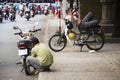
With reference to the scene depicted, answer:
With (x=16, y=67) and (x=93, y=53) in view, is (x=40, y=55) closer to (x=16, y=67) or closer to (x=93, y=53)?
(x=16, y=67)

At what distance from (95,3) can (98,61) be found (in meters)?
15.6

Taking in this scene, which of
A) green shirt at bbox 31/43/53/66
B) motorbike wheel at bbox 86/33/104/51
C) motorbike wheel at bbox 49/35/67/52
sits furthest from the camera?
motorbike wheel at bbox 49/35/67/52

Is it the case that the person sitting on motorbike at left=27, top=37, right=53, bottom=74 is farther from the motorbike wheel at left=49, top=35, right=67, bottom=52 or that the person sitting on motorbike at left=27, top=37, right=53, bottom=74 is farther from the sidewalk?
the motorbike wheel at left=49, top=35, right=67, bottom=52

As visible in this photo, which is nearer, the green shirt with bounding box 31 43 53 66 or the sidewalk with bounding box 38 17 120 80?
the sidewalk with bounding box 38 17 120 80

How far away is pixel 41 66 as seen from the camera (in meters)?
11.5

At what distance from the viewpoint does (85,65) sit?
504 inches

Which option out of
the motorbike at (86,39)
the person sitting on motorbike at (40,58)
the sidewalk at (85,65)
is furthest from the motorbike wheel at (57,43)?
the person sitting on motorbike at (40,58)

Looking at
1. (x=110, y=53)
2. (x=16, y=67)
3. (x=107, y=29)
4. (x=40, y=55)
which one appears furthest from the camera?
(x=107, y=29)

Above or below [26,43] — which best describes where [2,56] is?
below

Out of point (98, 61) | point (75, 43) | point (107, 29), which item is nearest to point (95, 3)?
point (107, 29)

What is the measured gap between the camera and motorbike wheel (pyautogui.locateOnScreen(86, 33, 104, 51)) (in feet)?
52.9

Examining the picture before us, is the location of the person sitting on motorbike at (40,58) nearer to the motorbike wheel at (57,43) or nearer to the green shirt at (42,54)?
the green shirt at (42,54)

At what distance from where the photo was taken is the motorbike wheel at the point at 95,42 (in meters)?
16.1

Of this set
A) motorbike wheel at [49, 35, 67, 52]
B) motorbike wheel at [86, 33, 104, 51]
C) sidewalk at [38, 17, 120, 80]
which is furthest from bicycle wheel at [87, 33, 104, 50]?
motorbike wheel at [49, 35, 67, 52]
